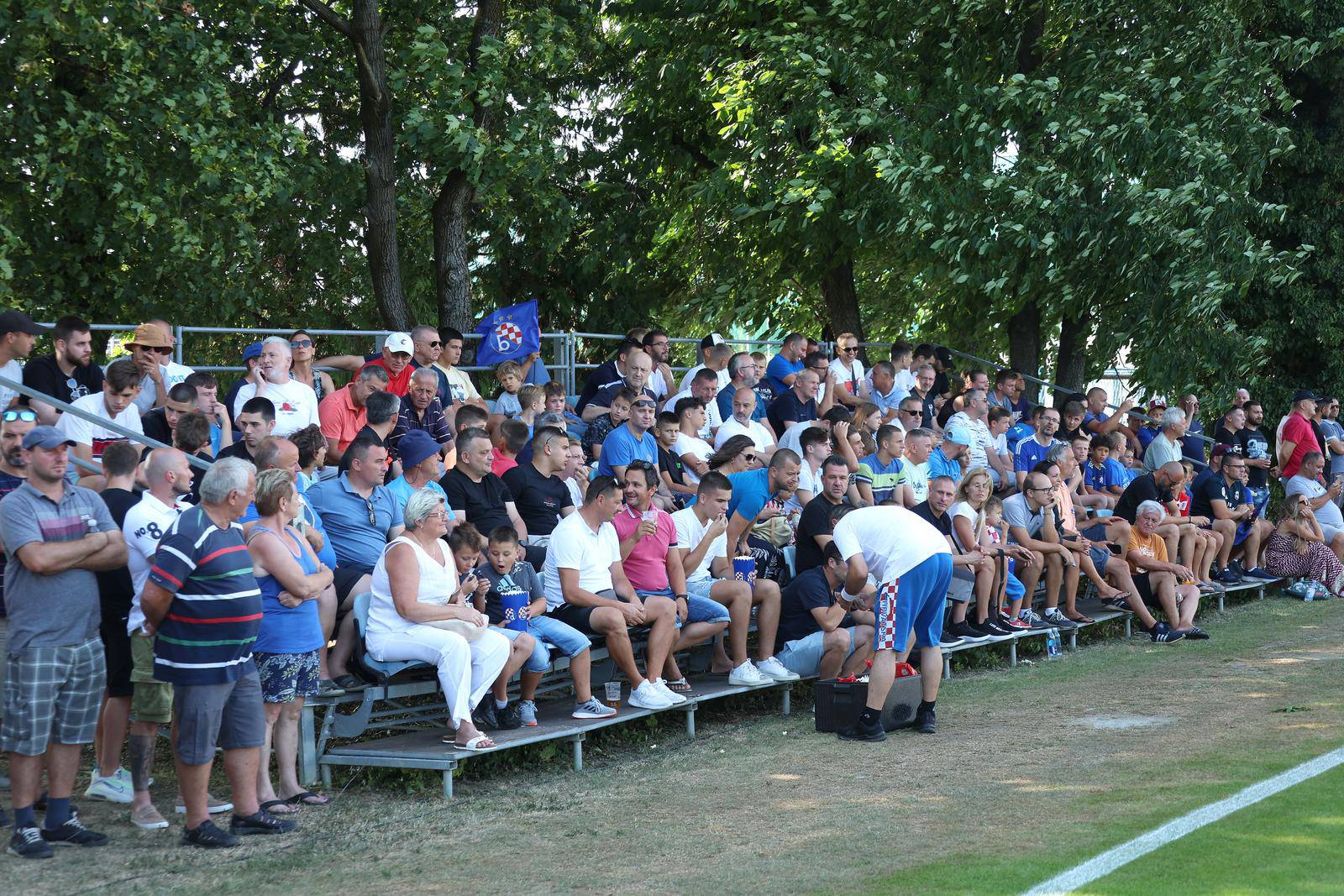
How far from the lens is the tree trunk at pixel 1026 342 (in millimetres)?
19516

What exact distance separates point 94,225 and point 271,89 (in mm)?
3336

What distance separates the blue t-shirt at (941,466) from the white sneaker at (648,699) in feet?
15.6

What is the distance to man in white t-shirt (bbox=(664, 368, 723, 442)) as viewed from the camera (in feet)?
43.2

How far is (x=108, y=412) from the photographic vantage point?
909 centimetres

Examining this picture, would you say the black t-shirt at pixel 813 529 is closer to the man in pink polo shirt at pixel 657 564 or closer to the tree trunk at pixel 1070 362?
the man in pink polo shirt at pixel 657 564

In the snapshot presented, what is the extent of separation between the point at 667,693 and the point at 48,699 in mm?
3954

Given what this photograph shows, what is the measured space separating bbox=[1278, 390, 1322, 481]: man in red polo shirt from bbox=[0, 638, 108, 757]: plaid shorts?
1476 centimetres

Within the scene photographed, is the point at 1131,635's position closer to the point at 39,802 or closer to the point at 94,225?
the point at 39,802

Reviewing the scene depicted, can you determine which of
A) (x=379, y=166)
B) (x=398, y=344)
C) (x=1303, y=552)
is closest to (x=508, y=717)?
(x=398, y=344)

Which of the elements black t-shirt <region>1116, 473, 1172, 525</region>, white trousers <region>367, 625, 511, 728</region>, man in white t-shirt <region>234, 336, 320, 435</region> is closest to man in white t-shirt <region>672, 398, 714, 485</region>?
man in white t-shirt <region>234, 336, 320, 435</region>

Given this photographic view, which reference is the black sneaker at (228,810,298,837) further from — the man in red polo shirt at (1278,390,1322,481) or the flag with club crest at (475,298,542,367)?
the man in red polo shirt at (1278,390,1322,481)

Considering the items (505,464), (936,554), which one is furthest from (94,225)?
(936,554)

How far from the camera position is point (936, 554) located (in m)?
9.41

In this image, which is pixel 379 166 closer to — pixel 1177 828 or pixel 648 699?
pixel 648 699
